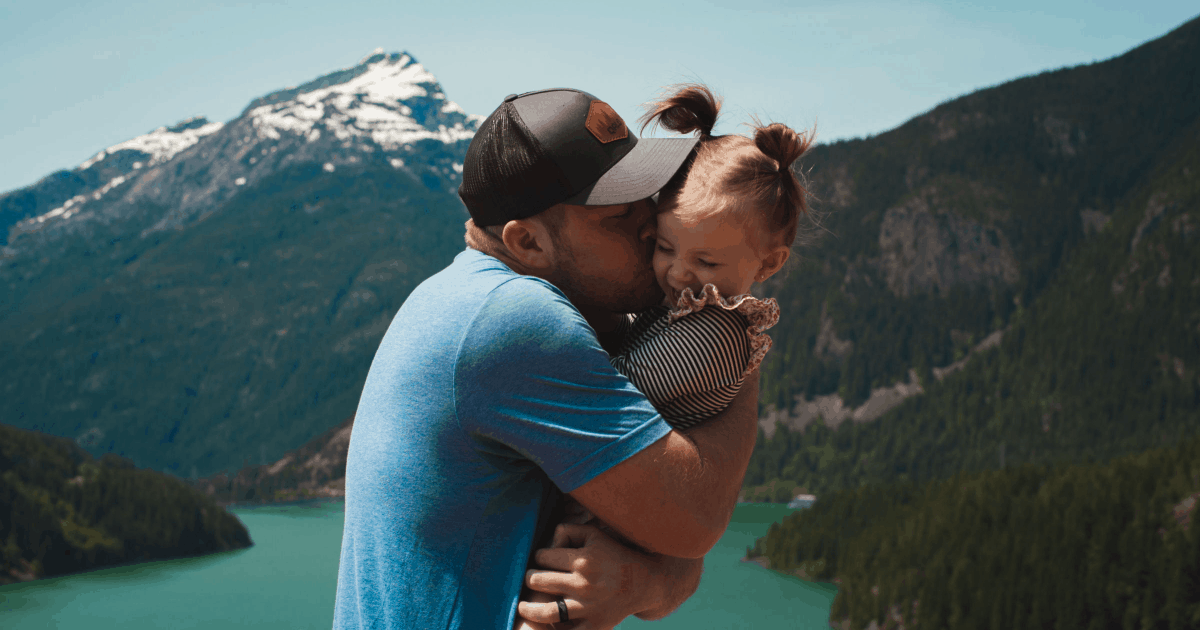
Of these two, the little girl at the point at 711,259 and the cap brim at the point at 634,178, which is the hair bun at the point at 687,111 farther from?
the cap brim at the point at 634,178

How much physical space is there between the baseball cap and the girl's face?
0.72 feet

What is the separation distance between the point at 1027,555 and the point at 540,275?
3278 inches

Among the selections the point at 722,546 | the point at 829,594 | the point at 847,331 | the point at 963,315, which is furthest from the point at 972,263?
the point at 829,594

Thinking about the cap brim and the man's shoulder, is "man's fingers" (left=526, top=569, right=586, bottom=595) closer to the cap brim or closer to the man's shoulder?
the man's shoulder

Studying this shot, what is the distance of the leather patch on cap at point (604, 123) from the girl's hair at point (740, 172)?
28 centimetres

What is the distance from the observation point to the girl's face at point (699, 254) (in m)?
2.52

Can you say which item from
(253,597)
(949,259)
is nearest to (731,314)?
(253,597)

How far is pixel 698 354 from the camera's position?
7.51 feet

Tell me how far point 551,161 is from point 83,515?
13095 centimetres

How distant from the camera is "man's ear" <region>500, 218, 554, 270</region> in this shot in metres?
2.31

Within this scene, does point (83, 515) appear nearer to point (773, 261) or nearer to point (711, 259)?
point (773, 261)

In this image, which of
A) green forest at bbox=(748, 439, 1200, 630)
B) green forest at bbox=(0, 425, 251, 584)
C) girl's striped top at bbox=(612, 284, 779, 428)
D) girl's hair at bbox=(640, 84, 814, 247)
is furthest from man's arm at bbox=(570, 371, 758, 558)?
green forest at bbox=(0, 425, 251, 584)

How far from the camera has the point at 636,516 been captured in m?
2.05

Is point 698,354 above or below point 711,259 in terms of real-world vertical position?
below
